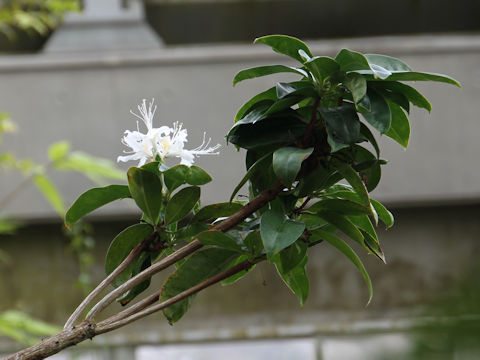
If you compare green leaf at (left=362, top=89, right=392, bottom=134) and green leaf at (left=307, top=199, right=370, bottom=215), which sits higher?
green leaf at (left=362, top=89, right=392, bottom=134)

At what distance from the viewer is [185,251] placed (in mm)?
449

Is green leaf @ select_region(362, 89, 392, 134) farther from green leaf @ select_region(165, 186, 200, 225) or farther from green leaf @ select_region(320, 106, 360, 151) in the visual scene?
green leaf @ select_region(165, 186, 200, 225)

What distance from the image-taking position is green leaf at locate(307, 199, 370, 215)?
0.47 metres

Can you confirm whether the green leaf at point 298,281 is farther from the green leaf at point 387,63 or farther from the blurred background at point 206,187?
the blurred background at point 206,187

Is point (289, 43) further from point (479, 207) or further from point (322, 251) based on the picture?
point (479, 207)

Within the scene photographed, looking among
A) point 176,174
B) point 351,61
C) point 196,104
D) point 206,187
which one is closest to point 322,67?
point 351,61

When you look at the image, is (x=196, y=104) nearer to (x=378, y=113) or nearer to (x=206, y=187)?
(x=206, y=187)

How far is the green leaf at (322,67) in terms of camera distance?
1.47ft

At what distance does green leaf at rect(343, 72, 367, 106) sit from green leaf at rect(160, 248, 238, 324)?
0.47 feet

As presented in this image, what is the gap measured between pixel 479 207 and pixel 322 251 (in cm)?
80

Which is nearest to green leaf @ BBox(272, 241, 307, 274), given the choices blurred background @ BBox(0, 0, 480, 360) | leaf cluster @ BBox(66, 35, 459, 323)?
leaf cluster @ BBox(66, 35, 459, 323)

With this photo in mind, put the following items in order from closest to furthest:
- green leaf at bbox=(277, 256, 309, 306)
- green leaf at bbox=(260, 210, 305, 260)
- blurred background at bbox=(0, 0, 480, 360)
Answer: green leaf at bbox=(260, 210, 305, 260) < green leaf at bbox=(277, 256, 309, 306) < blurred background at bbox=(0, 0, 480, 360)

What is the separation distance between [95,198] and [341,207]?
18 cm

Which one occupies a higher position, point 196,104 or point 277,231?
point 277,231
